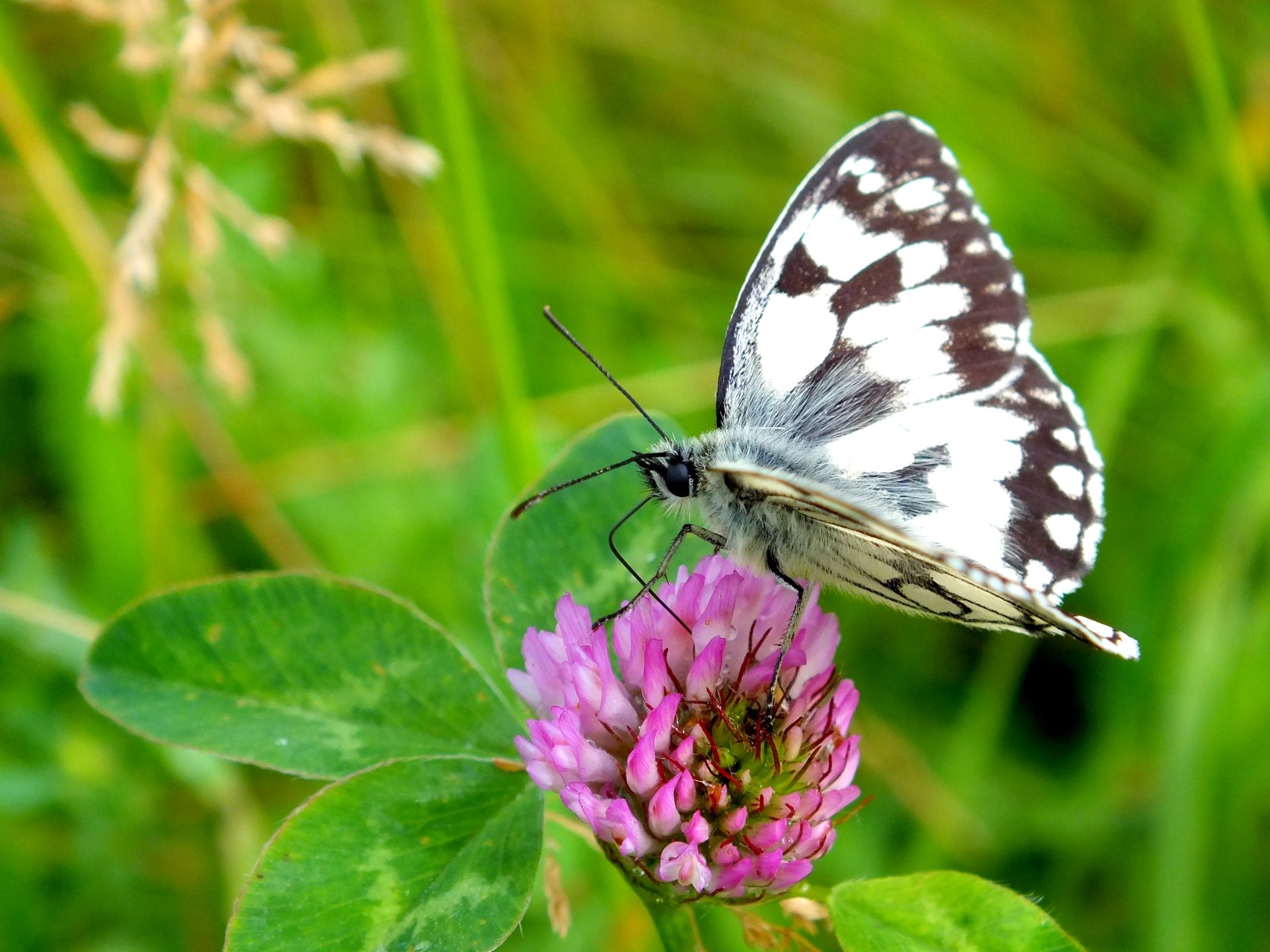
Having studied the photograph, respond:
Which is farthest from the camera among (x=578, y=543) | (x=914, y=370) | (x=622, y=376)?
(x=622, y=376)

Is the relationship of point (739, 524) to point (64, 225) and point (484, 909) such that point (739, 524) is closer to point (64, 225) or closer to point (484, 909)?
point (484, 909)

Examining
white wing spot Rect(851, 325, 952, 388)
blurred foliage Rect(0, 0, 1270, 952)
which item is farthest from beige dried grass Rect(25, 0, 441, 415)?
white wing spot Rect(851, 325, 952, 388)

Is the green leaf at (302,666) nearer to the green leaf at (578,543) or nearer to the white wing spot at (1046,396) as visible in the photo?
the green leaf at (578,543)

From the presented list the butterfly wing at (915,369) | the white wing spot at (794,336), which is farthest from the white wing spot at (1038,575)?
the white wing spot at (794,336)

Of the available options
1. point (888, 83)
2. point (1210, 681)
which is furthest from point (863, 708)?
point (888, 83)

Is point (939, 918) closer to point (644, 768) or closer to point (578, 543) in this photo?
point (644, 768)

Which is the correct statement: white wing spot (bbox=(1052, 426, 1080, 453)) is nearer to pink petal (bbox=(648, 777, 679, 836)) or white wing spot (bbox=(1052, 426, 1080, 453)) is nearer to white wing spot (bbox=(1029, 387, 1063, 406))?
white wing spot (bbox=(1029, 387, 1063, 406))

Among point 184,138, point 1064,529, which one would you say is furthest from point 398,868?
point 184,138
